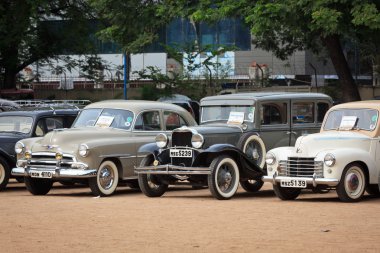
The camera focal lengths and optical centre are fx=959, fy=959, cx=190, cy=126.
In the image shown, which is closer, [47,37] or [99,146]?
[99,146]

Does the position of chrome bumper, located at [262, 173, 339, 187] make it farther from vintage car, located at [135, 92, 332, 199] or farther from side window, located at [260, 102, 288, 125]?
side window, located at [260, 102, 288, 125]

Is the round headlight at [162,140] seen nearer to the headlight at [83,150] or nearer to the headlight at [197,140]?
the headlight at [197,140]

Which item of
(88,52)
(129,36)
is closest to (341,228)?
(129,36)

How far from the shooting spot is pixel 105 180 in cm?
1806

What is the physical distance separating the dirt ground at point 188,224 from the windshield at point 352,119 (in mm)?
1281

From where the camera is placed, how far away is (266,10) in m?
29.2

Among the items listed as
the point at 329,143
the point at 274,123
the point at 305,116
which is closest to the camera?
the point at 329,143

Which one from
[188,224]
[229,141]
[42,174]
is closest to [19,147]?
[42,174]

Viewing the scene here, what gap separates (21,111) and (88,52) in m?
24.2

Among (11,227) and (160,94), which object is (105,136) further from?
(160,94)

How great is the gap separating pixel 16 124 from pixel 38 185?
2.37 m

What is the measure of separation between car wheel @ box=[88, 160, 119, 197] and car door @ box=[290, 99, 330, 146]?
3594 mm

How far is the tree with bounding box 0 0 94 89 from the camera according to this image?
41594 mm

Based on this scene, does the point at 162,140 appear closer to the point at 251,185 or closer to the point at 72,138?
the point at 72,138
